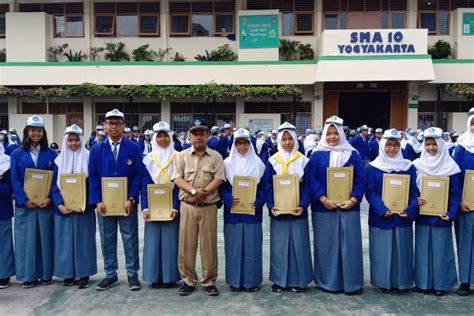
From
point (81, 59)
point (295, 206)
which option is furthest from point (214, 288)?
point (81, 59)

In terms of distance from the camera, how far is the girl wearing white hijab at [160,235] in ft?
15.9

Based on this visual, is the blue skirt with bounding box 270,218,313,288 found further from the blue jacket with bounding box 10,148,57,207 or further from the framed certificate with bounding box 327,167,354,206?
the blue jacket with bounding box 10,148,57,207

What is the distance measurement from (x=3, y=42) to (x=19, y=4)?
1.84m

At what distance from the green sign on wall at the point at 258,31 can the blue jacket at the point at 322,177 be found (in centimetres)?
1557

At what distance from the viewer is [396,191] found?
181 inches

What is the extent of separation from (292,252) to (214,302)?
0.91m

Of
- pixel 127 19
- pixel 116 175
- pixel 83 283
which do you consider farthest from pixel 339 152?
pixel 127 19

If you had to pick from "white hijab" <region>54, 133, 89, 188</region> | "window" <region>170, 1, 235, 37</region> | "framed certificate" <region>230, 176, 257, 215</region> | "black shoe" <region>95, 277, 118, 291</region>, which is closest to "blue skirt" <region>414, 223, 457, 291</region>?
"framed certificate" <region>230, 176, 257, 215</region>

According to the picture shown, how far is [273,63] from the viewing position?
19062 mm

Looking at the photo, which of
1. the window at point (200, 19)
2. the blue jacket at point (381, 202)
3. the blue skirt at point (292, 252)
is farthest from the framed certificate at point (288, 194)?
the window at point (200, 19)

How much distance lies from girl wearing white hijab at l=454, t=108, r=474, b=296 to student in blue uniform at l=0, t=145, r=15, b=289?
180 inches

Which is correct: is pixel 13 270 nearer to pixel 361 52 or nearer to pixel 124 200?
pixel 124 200

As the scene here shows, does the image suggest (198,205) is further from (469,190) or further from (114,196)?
(469,190)

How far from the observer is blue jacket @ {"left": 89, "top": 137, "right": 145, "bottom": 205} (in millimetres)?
4840
